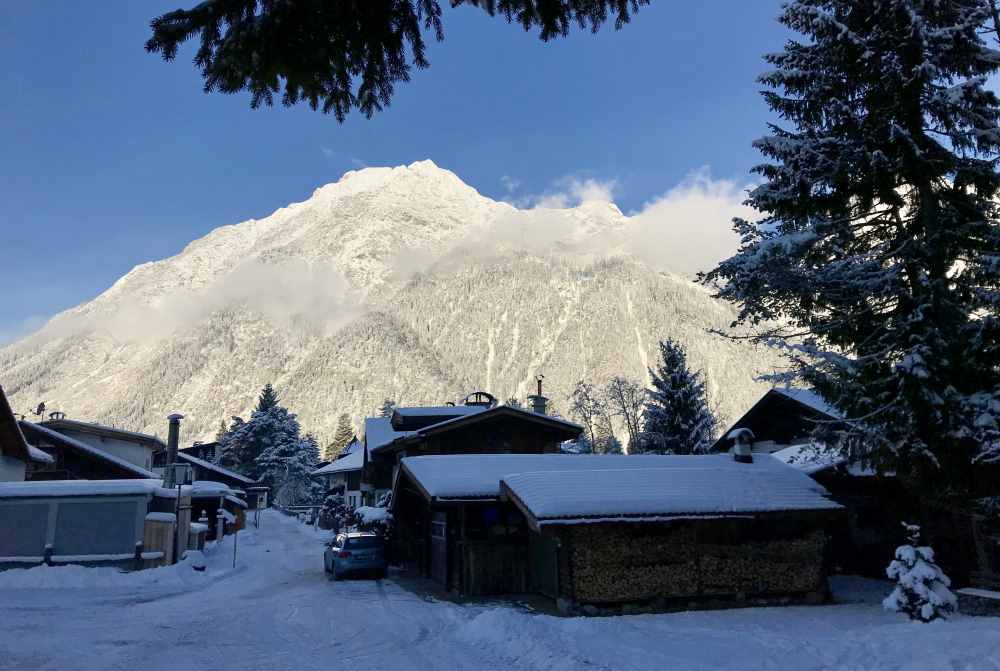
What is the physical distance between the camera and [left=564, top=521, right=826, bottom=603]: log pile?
16.8 meters

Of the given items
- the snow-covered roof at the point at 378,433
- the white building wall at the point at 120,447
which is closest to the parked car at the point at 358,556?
the snow-covered roof at the point at 378,433

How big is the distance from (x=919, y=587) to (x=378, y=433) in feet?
118

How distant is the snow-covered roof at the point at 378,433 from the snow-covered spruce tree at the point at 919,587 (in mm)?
30176

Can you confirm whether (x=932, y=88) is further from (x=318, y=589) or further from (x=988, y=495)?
(x=318, y=589)

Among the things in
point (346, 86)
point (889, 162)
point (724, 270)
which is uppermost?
point (889, 162)

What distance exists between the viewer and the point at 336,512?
5594cm

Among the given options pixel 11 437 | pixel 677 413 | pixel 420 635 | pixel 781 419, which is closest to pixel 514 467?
pixel 420 635

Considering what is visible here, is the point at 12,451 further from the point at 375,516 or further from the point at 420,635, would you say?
the point at 420,635

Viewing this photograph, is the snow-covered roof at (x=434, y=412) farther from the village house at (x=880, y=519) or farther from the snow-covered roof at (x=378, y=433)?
the village house at (x=880, y=519)

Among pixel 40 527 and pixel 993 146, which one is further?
pixel 40 527

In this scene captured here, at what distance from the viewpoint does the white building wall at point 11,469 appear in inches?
1070

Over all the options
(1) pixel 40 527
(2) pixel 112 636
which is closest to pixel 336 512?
(1) pixel 40 527

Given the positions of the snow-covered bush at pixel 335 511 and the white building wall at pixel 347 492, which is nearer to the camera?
the snow-covered bush at pixel 335 511

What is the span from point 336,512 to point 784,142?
4875 centimetres
